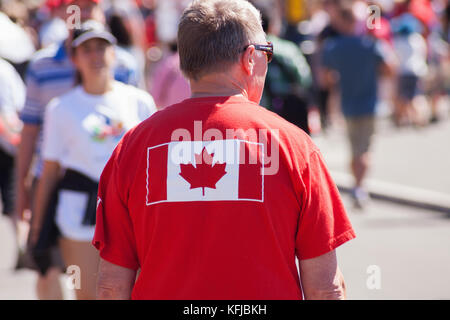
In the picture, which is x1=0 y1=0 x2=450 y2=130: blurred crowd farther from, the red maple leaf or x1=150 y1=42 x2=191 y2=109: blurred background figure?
the red maple leaf

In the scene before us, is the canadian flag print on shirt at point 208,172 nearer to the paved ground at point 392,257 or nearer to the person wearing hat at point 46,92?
the person wearing hat at point 46,92

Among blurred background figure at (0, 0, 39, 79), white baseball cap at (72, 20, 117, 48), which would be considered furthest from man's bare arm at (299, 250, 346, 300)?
blurred background figure at (0, 0, 39, 79)

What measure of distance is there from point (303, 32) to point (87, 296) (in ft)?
38.6

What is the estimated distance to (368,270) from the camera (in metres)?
6.99

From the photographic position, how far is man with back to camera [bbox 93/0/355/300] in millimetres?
2572

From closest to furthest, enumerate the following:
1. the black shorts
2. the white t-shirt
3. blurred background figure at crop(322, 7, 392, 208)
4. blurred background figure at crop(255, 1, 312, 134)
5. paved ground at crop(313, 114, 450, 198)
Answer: the white t-shirt < the black shorts < blurred background figure at crop(255, 1, 312, 134) < blurred background figure at crop(322, 7, 392, 208) < paved ground at crop(313, 114, 450, 198)

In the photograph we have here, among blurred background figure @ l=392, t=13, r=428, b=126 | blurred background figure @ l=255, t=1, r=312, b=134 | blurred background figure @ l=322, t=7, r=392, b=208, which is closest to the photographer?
blurred background figure @ l=255, t=1, r=312, b=134

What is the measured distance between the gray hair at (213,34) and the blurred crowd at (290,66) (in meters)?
2.25

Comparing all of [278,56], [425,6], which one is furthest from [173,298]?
[425,6]

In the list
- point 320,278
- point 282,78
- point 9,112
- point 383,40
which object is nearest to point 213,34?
point 320,278

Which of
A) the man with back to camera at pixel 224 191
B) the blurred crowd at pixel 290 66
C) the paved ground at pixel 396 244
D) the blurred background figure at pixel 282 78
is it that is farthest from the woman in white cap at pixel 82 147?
the blurred background figure at pixel 282 78

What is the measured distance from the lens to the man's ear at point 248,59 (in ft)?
8.77

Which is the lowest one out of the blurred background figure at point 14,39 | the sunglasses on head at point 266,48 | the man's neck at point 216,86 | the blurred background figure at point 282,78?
the man's neck at point 216,86

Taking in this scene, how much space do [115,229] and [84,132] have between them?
185 cm
